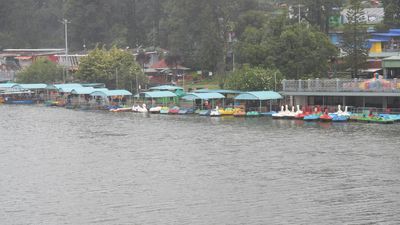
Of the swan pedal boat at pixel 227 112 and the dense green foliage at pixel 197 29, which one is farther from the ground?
the dense green foliage at pixel 197 29

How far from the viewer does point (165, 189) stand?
1277 inches

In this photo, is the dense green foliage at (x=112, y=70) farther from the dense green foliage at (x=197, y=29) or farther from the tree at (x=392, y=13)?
the tree at (x=392, y=13)

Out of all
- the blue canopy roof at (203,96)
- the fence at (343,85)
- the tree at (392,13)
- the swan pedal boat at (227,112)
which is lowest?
the swan pedal boat at (227,112)

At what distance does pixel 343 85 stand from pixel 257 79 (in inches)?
340

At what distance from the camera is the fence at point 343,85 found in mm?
53719

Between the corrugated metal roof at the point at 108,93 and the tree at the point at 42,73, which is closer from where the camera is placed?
the corrugated metal roof at the point at 108,93

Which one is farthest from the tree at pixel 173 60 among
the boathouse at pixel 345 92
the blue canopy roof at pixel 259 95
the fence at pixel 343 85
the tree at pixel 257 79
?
the fence at pixel 343 85

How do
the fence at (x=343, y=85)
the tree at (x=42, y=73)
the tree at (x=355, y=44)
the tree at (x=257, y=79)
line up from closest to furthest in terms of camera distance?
1. the fence at (x=343, y=85)
2. the tree at (x=257, y=79)
3. the tree at (x=355, y=44)
4. the tree at (x=42, y=73)

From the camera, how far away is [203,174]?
35.6 m

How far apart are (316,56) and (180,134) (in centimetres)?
1836

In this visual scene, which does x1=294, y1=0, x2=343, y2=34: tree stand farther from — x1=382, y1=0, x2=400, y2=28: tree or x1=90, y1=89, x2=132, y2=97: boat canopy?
x1=90, y1=89, x2=132, y2=97: boat canopy

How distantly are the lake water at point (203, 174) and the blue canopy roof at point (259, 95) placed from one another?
12.0 feet

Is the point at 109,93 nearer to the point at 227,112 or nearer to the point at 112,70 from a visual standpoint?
the point at 112,70

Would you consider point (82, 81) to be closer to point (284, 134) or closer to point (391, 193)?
point (284, 134)
